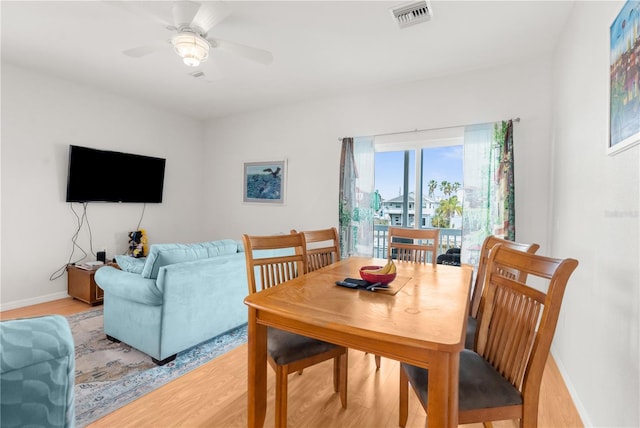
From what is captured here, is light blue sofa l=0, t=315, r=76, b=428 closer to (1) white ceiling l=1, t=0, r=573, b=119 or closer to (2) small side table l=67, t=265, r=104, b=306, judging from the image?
(1) white ceiling l=1, t=0, r=573, b=119

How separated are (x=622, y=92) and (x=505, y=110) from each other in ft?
6.26

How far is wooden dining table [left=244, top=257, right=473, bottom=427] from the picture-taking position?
3.16ft

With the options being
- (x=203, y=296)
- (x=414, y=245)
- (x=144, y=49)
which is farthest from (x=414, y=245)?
(x=144, y=49)

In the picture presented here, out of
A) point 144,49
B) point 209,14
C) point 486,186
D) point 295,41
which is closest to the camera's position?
point 209,14

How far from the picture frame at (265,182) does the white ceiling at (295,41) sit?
1160 millimetres

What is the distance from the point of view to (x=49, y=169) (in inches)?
145

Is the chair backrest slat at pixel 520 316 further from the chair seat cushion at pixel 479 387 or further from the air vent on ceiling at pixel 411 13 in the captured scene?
the air vent on ceiling at pixel 411 13

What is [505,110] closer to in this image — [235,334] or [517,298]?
[517,298]

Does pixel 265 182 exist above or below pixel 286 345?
above

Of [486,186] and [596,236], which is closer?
[596,236]

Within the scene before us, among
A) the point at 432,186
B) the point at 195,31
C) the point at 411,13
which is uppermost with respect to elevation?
Result: the point at 411,13

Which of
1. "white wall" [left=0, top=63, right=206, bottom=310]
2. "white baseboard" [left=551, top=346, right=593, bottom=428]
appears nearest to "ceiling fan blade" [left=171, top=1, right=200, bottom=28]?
"white wall" [left=0, top=63, right=206, bottom=310]

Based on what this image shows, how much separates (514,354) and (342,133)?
338cm

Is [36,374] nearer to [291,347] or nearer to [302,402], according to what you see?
[291,347]
